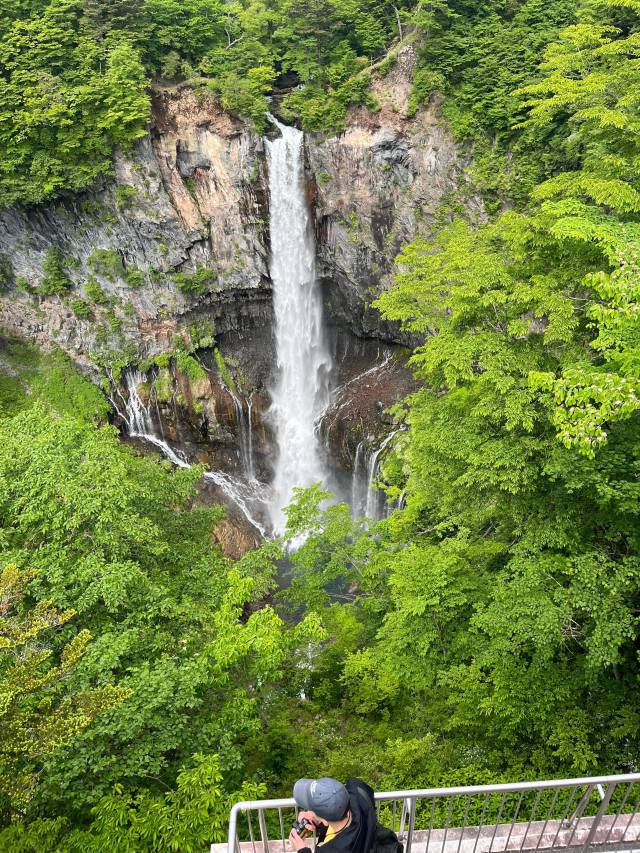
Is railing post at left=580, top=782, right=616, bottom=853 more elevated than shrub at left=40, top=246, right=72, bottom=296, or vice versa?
shrub at left=40, top=246, right=72, bottom=296

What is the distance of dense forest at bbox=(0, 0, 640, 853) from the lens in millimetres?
6188

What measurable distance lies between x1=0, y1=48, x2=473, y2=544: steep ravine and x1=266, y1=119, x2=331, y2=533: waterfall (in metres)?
0.53

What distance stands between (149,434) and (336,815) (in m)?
22.7

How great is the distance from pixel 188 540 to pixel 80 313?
51.8ft

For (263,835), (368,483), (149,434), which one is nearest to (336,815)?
(263,835)

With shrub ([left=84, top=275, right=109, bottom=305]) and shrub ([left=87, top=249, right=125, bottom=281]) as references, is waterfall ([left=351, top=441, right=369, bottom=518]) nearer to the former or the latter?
shrub ([left=87, top=249, right=125, bottom=281])

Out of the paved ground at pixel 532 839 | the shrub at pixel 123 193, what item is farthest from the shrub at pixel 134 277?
the paved ground at pixel 532 839

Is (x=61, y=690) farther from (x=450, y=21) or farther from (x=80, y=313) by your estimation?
(x=450, y=21)

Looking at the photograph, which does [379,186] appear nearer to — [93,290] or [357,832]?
[93,290]

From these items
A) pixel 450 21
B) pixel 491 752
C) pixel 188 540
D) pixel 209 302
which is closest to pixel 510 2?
pixel 450 21

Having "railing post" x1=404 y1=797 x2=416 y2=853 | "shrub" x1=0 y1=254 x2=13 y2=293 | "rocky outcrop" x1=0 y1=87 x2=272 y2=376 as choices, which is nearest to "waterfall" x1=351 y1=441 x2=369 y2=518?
"rocky outcrop" x1=0 y1=87 x2=272 y2=376

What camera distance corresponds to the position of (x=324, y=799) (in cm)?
356

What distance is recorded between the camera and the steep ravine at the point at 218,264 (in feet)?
72.4

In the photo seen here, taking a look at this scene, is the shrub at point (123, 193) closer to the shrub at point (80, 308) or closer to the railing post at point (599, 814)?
the shrub at point (80, 308)
